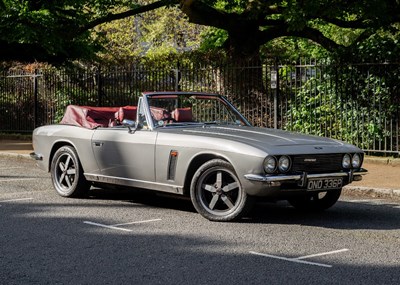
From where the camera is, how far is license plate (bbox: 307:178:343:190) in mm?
7918

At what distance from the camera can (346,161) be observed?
840 cm

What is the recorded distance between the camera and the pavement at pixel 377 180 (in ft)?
36.2

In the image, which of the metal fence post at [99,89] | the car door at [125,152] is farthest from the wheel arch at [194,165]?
the metal fence post at [99,89]

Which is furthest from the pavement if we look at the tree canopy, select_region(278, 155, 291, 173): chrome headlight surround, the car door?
the tree canopy

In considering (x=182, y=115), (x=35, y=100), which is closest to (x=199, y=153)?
(x=182, y=115)

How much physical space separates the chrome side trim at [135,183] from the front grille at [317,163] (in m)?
1.44

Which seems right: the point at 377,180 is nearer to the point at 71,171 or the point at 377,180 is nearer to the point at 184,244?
the point at 71,171

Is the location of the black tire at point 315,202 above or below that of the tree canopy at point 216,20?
below

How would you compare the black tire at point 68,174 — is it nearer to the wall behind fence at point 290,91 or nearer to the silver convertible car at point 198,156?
the silver convertible car at point 198,156

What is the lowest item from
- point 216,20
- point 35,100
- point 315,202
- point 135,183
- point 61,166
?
point 315,202

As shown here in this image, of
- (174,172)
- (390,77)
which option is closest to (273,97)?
(390,77)

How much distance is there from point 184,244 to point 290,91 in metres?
10.6

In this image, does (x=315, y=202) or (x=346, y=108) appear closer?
(x=315, y=202)

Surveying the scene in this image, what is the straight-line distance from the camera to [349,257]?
21.0 feet
